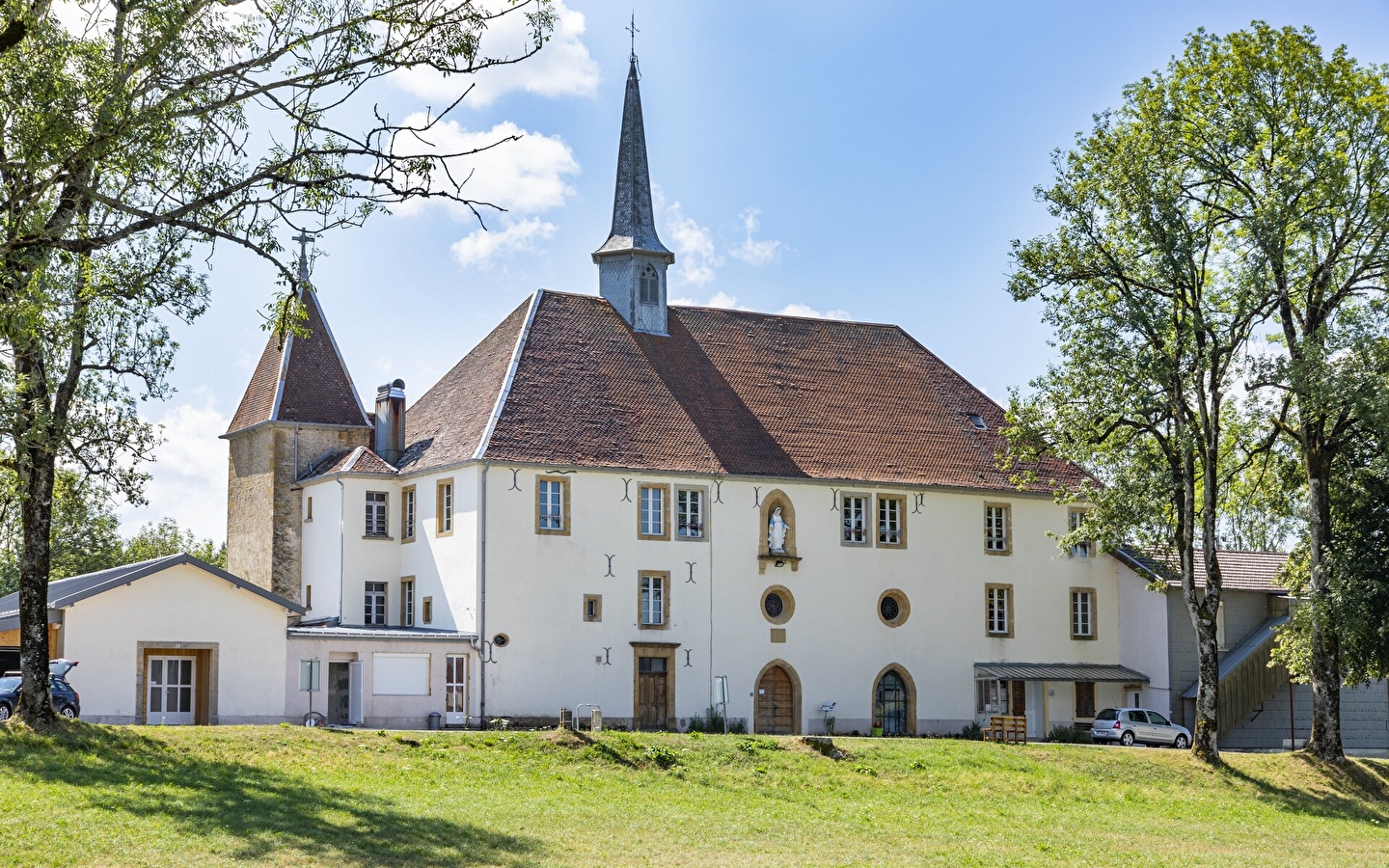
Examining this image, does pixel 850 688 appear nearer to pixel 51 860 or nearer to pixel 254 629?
pixel 254 629

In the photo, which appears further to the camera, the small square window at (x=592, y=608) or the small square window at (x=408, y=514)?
the small square window at (x=408, y=514)

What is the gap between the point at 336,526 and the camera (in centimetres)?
4266

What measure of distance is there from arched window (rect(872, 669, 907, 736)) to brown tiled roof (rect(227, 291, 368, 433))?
16.3 metres

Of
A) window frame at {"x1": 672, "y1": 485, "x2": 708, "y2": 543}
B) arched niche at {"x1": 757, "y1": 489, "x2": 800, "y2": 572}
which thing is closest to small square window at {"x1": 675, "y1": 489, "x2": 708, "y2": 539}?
window frame at {"x1": 672, "y1": 485, "x2": 708, "y2": 543}

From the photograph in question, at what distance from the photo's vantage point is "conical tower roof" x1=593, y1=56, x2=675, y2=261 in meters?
47.5

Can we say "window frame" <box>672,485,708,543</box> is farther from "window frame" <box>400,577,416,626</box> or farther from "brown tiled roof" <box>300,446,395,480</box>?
"brown tiled roof" <box>300,446,395,480</box>

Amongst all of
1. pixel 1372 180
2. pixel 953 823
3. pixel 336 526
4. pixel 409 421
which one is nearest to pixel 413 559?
pixel 336 526

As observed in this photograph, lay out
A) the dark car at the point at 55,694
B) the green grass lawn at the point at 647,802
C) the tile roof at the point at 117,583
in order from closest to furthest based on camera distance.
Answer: the green grass lawn at the point at 647,802, the dark car at the point at 55,694, the tile roof at the point at 117,583

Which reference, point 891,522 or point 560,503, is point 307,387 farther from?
point 891,522

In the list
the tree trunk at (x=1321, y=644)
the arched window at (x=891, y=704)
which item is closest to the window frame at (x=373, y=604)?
the arched window at (x=891, y=704)

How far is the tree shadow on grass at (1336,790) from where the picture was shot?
1230 inches

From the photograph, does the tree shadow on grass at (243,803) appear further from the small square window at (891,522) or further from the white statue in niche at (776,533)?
the small square window at (891,522)

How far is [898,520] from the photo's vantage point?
4525cm

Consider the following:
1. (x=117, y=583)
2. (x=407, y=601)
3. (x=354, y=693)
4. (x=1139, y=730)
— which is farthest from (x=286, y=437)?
(x=1139, y=730)
